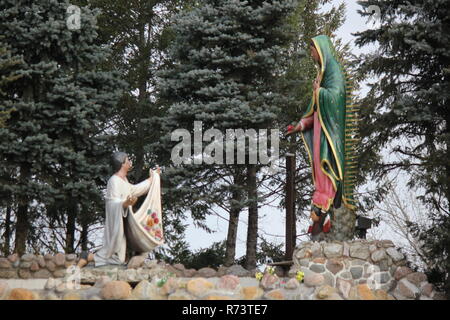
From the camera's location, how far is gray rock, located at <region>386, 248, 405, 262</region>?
423 inches

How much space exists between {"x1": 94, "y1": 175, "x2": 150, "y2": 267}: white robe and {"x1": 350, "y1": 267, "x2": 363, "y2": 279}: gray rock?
146 inches

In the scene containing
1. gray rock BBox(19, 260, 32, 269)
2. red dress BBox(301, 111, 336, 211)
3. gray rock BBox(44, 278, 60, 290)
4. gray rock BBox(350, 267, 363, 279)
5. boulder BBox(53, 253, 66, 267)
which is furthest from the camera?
gray rock BBox(19, 260, 32, 269)

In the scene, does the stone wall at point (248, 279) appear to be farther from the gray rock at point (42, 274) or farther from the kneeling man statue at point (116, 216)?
the kneeling man statue at point (116, 216)

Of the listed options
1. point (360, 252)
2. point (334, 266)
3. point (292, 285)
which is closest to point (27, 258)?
point (334, 266)

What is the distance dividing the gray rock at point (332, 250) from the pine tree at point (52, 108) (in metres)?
5.42

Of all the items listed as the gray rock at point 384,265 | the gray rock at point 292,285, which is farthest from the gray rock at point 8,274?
the gray rock at point 384,265

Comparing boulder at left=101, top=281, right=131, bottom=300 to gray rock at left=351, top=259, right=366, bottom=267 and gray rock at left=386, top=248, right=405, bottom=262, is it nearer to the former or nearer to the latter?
gray rock at left=351, top=259, right=366, bottom=267

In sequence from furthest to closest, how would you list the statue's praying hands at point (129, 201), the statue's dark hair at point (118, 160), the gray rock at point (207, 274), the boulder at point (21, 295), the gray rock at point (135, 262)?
the gray rock at point (207, 274)
the statue's dark hair at point (118, 160)
the gray rock at point (135, 262)
the statue's praying hands at point (129, 201)
the boulder at point (21, 295)

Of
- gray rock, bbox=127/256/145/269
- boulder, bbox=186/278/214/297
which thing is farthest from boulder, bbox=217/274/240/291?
gray rock, bbox=127/256/145/269

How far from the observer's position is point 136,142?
16594 mm

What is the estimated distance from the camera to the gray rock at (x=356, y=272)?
10875mm

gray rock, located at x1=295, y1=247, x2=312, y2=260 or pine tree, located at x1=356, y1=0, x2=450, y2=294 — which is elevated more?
pine tree, located at x1=356, y1=0, x2=450, y2=294

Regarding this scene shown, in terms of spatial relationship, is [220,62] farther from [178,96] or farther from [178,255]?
[178,255]

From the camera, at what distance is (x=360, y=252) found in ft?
35.8
